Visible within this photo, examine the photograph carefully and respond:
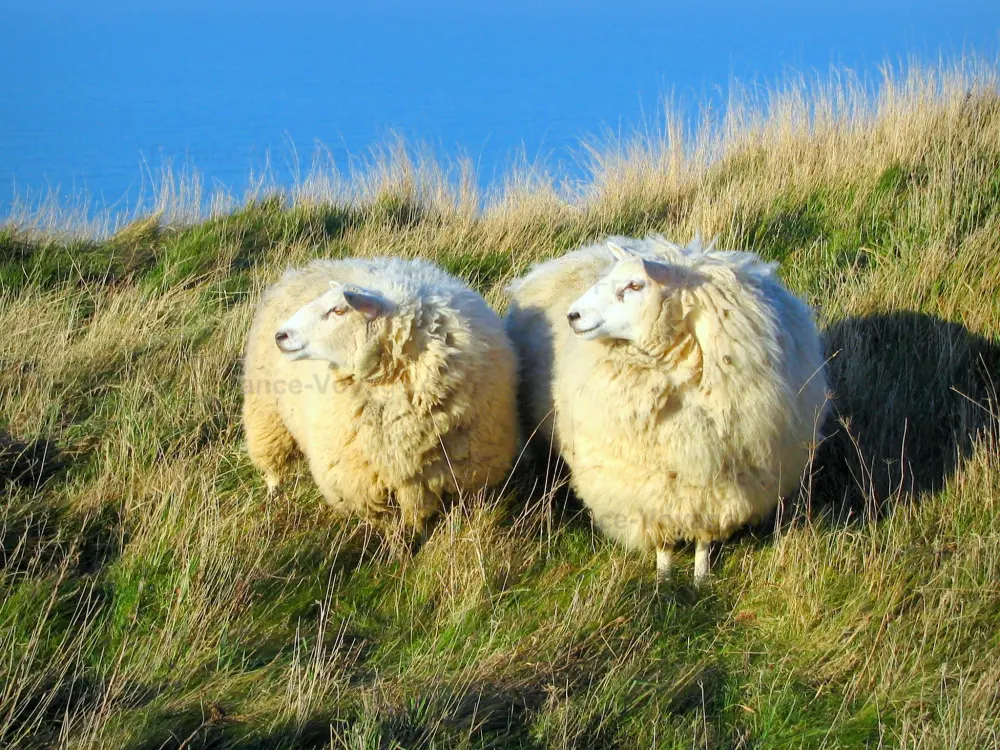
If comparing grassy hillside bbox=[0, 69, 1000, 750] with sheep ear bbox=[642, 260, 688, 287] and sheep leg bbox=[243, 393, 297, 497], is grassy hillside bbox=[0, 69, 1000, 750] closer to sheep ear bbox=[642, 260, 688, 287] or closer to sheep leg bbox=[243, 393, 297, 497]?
sheep leg bbox=[243, 393, 297, 497]

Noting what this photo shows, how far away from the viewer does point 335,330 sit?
3.92m

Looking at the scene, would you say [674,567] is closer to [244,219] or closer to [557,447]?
[557,447]

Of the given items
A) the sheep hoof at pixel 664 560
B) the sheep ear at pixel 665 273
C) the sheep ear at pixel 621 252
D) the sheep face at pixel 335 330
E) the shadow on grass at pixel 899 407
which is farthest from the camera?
the shadow on grass at pixel 899 407

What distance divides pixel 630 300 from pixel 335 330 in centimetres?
112

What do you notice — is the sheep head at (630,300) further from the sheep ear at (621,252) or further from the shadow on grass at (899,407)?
the shadow on grass at (899,407)

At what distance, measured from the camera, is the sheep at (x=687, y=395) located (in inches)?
145

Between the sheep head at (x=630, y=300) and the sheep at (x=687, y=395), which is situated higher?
the sheep head at (x=630, y=300)

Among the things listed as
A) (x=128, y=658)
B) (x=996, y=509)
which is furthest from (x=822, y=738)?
(x=128, y=658)

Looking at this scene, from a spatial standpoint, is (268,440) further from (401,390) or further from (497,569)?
(497,569)

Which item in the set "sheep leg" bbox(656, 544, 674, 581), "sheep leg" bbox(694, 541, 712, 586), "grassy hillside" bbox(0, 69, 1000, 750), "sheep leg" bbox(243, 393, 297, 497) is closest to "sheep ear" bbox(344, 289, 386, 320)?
"grassy hillside" bbox(0, 69, 1000, 750)

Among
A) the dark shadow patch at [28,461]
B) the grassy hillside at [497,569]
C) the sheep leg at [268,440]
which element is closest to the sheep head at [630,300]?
the grassy hillside at [497,569]

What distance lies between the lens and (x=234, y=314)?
235 inches

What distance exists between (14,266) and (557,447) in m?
4.32

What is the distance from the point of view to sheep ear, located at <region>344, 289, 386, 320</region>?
12.5 feet
